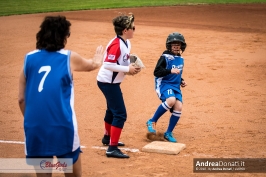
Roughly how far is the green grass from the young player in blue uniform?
16.9 meters

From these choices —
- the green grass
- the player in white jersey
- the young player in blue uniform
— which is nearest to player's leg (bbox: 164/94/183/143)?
the young player in blue uniform

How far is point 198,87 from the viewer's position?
11945 millimetres

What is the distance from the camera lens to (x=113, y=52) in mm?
7430

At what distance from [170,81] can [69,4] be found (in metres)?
19.9

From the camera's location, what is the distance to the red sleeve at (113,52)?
7.40m

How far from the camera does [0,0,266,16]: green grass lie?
2528 cm

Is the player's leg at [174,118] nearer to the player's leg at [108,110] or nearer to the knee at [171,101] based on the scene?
the knee at [171,101]

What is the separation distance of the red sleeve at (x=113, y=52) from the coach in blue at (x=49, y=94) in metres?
2.23

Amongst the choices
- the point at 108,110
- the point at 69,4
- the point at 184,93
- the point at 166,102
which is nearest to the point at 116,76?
the point at 108,110

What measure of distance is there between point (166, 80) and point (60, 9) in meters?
17.6

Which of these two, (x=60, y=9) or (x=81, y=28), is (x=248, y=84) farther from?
(x=60, y=9)

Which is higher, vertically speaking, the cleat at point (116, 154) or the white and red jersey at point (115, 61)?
the white and red jersey at point (115, 61)

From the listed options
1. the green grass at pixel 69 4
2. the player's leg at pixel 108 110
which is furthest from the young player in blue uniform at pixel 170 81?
the green grass at pixel 69 4

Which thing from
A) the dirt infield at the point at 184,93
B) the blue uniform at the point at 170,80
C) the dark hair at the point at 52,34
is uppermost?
the dark hair at the point at 52,34
